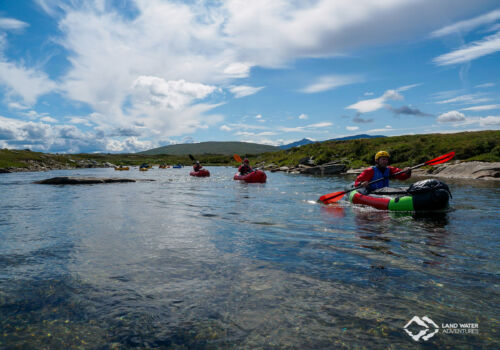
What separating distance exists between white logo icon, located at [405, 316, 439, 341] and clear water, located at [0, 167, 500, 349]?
8cm

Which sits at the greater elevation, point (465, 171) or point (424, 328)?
point (465, 171)

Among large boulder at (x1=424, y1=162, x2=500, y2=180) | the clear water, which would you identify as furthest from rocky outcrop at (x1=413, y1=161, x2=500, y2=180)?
the clear water

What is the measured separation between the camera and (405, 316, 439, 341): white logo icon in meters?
3.72

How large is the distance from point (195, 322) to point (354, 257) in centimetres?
395

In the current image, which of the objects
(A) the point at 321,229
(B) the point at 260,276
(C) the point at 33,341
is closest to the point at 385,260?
Answer: (B) the point at 260,276

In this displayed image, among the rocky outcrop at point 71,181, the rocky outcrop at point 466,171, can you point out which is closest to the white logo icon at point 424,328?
the rocky outcrop at point 71,181

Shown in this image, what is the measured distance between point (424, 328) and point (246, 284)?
2.69 meters

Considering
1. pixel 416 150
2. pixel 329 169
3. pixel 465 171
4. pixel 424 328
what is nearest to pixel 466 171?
pixel 465 171

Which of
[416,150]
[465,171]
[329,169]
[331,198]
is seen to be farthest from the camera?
[416,150]

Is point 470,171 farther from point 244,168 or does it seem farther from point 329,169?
point 244,168

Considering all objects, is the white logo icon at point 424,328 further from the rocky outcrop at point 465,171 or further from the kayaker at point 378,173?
the rocky outcrop at point 465,171

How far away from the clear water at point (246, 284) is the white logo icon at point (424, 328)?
85 millimetres

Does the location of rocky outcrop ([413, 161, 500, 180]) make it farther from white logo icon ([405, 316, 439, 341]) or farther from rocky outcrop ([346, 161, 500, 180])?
white logo icon ([405, 316, 439, 341])

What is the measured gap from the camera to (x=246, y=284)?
5379 mm
